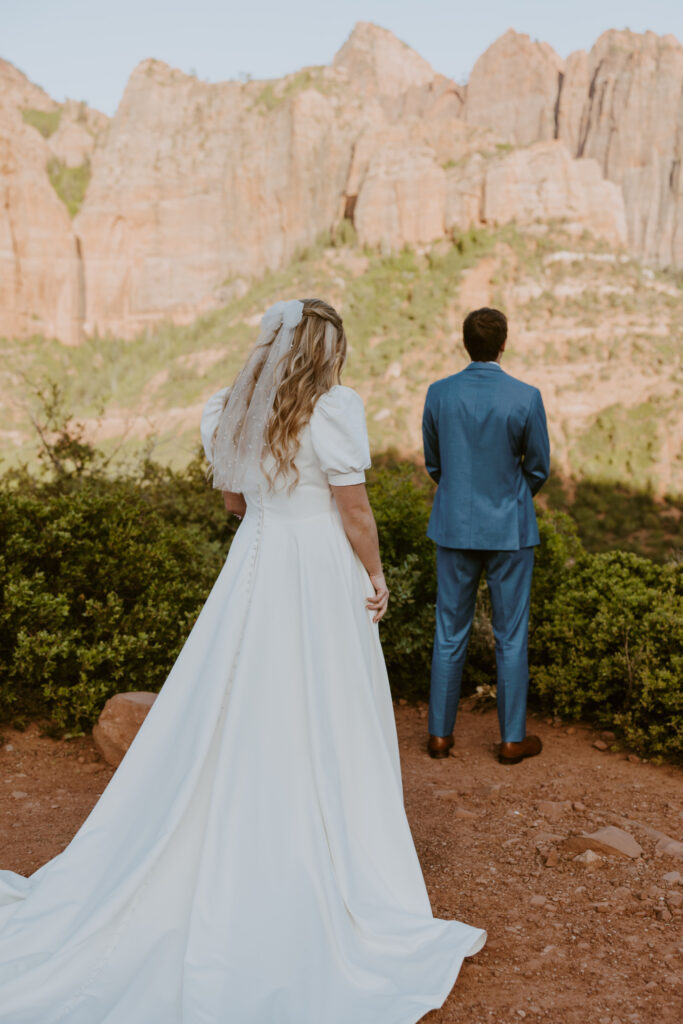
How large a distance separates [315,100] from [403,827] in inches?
1945

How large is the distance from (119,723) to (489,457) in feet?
7.45

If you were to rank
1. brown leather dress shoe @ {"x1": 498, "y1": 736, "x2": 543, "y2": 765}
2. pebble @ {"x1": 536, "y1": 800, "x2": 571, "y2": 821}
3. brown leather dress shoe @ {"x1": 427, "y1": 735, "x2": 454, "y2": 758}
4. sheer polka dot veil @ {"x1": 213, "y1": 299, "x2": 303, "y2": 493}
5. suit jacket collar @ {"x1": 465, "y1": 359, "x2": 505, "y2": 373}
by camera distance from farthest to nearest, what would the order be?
brown leather dress shoe @ {"x1": 427, "y1": 735, "x2": 454, "y2": 758} → brown leather dress shoe @ {"x1": 498, "y1": 736, "x2": 543, "y2": 765} → suit jacket collar @ {"x1": 465, "y1": 359, "x2": 505, "y2": 373} → pebble @ {"x1": 536, "y1": 800, "x2": 571, "y2": 821} → sheer polka dot veil @ {"x1": 213, "y1": 299, "x2": 303, "y2": 493}

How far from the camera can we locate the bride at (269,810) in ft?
6.63

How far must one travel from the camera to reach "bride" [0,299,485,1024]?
2.02 meters

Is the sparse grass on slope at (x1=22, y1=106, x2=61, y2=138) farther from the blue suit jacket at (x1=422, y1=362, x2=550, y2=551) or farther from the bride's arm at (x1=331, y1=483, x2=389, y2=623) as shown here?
the bride's arm at (x1=331, y1=483, x2=389, y2=623)

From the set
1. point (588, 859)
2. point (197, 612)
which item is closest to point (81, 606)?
point (197, 612)

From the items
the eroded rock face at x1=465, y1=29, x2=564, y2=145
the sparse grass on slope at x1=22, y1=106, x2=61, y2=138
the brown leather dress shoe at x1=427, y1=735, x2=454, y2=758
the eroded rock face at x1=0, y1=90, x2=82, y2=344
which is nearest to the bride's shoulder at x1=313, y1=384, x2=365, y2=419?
the brown leather dress shoe at x1=427, y1=735, x2=454, y2=758

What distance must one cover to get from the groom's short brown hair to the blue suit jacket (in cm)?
7

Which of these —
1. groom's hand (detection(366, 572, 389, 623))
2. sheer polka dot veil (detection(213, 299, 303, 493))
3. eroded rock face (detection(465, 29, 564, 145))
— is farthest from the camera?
eroded rock face (detection(465, 29, 564, 145))

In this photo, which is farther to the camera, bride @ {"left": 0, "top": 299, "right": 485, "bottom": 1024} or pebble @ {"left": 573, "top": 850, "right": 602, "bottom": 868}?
pebble @ {"left": 573, "top": 850, "right": 602, "bottom": 868}

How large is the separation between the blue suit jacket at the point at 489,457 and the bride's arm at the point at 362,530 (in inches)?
52.8

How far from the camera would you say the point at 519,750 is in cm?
398

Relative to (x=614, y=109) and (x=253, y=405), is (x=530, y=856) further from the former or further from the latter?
(x=614, y=109)

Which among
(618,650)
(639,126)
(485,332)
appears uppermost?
(639,126)
